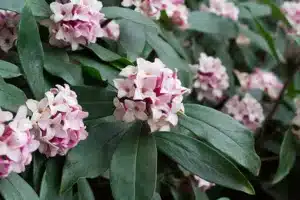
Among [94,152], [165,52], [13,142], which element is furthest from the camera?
[165,52]

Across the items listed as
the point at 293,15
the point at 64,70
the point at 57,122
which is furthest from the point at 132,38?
the point at 293,15

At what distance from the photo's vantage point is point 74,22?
0.80 metres

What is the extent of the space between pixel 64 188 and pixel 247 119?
645mm

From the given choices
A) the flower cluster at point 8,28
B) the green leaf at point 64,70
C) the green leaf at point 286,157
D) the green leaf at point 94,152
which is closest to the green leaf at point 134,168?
the green leaf at point 94,152

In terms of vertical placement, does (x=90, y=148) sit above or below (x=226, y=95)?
above

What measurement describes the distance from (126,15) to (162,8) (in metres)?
0.14

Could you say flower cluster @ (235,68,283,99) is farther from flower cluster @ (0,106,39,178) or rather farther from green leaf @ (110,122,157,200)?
flower cluster @ (0,106,39,178)

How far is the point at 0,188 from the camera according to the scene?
0.65 meters

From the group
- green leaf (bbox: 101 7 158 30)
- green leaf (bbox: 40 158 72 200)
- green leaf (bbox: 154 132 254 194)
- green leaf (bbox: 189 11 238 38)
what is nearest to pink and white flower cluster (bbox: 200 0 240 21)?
green leaf (bbox: 189 11 238 38)

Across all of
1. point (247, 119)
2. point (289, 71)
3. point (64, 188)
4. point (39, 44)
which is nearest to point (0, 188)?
point (64, 188)

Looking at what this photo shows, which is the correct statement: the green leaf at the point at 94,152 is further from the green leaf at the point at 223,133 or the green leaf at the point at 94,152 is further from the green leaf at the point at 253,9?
the green leaf at the point at 253,9

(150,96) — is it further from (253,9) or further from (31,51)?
(253,9)

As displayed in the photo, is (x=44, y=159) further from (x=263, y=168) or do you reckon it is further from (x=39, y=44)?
(x=263, y=168)

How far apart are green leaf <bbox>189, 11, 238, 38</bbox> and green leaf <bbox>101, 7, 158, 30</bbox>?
326 mm
